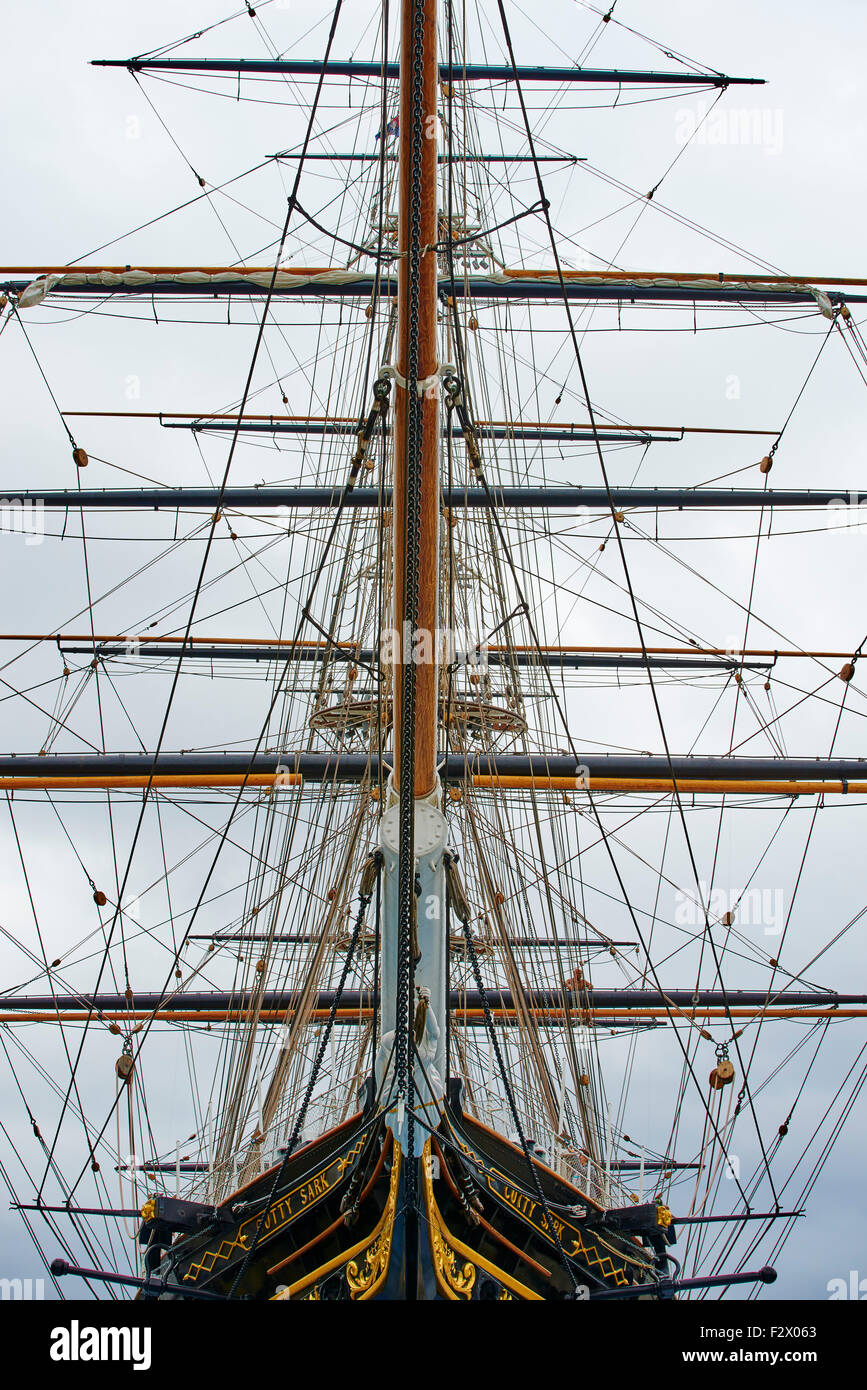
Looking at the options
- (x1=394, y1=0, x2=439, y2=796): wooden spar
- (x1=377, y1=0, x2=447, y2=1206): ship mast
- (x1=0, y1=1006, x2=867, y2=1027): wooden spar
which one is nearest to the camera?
(x1=377, y1=0, x2=447, y2=1206): ship mast

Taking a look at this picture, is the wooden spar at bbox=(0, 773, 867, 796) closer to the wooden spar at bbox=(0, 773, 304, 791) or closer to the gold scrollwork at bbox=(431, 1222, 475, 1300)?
the wooden spar at bbox=(0, 773, 304, 791)

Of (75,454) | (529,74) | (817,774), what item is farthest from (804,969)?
(529,74)

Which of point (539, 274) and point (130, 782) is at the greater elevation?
point (539, 274)

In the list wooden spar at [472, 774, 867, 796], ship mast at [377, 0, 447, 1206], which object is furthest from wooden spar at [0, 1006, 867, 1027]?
ship mast at [377, 0, 447, 1206]

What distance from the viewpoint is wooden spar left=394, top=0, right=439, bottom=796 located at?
5.72 m

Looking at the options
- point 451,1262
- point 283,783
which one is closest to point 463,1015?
point 283,783

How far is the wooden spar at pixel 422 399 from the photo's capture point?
5.72 meters

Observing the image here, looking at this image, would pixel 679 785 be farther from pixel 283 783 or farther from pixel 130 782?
pixel 130 782

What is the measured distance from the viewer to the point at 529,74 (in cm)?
1599

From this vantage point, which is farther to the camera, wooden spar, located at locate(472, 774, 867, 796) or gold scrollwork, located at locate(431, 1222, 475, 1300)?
wooden spar, located at locate(472, 774, 867, 796)

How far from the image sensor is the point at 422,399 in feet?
20.1

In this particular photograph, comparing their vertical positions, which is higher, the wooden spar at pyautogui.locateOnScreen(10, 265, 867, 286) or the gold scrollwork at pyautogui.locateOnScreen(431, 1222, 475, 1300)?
the wooden spar at pyautogui.locateOnScreen(10, 265, 867, 286)

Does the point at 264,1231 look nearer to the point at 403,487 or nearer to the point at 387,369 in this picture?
the point at 403,487

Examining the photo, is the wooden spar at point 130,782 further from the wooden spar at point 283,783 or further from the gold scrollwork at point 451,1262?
the gold scrollwork at point 451,1262
